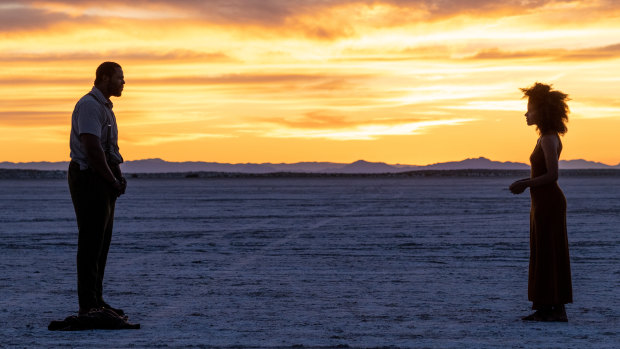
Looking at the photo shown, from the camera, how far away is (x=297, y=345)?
6.02m

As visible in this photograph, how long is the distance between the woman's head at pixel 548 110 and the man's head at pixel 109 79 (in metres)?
3.47

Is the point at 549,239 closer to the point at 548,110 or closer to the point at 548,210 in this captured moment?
the point at 548,210

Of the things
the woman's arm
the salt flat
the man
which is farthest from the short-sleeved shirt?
the woman's arm

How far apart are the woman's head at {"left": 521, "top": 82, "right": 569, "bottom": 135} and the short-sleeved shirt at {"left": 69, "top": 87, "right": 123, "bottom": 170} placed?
11.5ft

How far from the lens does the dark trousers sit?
21.9ft

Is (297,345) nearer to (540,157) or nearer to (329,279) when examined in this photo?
(540,157)

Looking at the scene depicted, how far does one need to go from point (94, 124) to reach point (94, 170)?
39 cm

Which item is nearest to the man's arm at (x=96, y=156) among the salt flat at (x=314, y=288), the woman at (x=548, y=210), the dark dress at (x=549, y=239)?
the salt flat at (x=314, y=288)

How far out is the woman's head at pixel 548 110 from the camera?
281 inches

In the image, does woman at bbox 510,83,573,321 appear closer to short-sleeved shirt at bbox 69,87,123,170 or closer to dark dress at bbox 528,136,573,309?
dark dress at bbox 528,136,573,309

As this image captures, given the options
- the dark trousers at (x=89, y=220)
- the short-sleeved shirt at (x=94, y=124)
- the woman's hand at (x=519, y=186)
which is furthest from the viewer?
the woman's hand at (x=519, y=186)

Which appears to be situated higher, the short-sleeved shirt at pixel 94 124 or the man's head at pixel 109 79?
the man's head at pixel 109 79

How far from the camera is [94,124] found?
6488 millimetres

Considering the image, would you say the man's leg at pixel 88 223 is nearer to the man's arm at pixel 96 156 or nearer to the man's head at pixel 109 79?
the man's arm at pixel 96 156
